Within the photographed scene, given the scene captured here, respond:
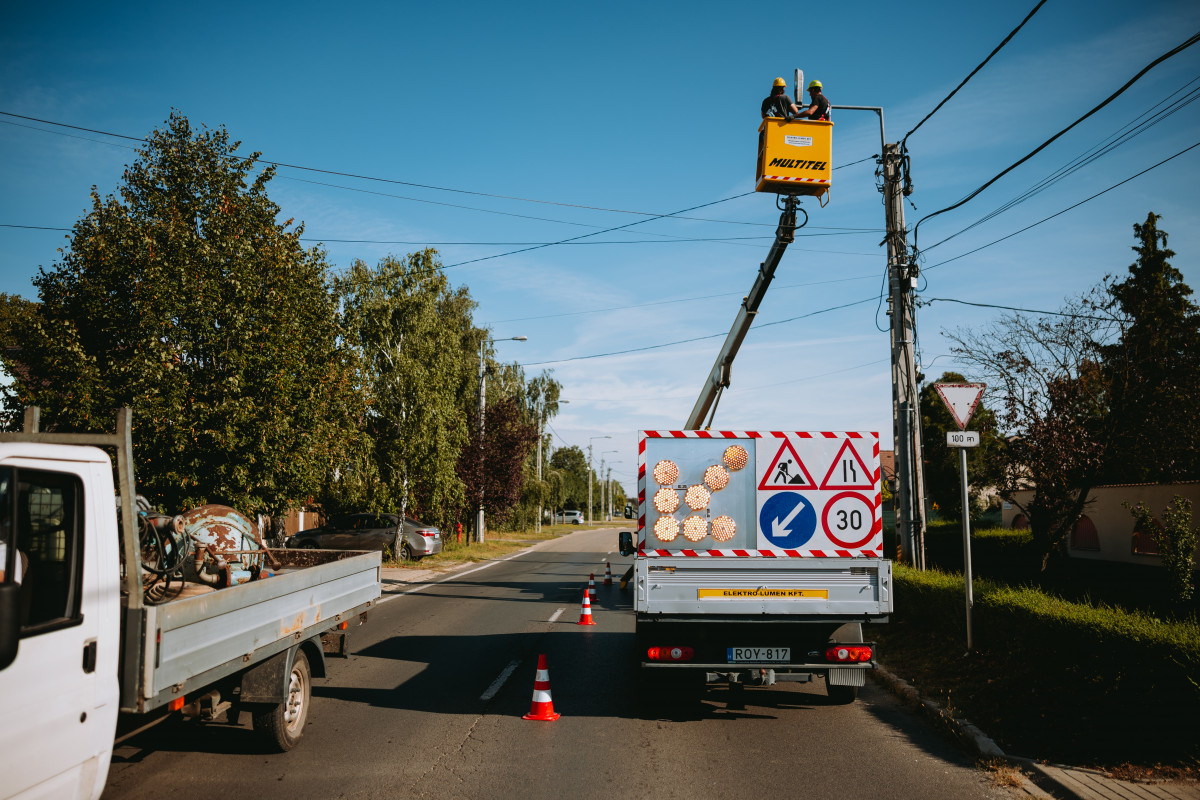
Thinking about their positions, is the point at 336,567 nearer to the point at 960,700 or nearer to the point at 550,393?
the point at 960,700

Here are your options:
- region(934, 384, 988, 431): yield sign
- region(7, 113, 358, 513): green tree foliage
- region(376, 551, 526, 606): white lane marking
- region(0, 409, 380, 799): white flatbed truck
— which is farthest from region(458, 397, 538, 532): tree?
region(0, 409, 380, 799): white flatbed truck

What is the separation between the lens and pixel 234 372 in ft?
44.1

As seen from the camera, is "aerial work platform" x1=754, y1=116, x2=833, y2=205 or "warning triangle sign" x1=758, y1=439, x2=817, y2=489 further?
"aerial work platform" x1=754, y1=116, x2=833, y2=205

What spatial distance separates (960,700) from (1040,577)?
1003 centimetres

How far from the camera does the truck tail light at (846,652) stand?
7.11 m

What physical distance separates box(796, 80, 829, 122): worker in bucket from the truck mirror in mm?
8180

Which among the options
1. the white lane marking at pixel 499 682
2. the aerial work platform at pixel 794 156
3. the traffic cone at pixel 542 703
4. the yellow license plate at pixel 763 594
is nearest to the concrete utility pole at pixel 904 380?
the aerial work platform at pixel 794 156

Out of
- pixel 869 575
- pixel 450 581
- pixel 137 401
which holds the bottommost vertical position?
pixel 450 581

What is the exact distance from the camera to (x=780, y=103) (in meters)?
8.83

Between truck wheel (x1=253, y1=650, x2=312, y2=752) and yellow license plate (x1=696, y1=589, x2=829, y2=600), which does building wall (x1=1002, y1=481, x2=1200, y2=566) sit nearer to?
yellow license plate (x1=696, y1=589, x2=829, y2=600)

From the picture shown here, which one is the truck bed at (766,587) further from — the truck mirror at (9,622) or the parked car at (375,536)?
the parked car at (375,536)

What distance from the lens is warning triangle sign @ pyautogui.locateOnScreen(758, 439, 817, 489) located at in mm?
7418

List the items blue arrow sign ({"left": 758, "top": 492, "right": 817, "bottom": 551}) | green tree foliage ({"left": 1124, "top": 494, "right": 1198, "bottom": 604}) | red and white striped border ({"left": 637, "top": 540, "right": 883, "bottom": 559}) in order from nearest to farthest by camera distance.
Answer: red and white striped border ({"left": 637, "top": 540, "right": 883, "bottom": 559}) → blue arrow sign ({"left": 758, "top": 492, "right": 817, "bottom": 551}) → green tree foliage ({"left": 1124, "top": 494, "right": 1198, "bottom": 604})

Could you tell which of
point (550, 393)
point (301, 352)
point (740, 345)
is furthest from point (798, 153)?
point (550, 393)
